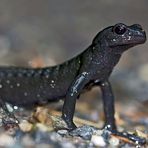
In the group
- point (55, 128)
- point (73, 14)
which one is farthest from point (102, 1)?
point (55, 128)

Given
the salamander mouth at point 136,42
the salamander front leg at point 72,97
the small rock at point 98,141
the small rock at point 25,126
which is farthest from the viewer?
the salamander front leg at point 72,97

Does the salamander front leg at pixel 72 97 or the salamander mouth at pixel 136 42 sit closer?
the salamander mouth at pixel 136 42

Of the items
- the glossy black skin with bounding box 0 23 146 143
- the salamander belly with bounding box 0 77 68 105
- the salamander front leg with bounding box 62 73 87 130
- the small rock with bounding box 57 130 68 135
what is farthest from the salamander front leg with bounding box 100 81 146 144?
the small rock with bounding box 57 130 68 135

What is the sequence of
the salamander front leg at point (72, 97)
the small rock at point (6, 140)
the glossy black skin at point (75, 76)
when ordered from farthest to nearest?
the salamander front leg at point (72, 97), the glossy black skin at point (75, 76), the small rock at point (6, 140)

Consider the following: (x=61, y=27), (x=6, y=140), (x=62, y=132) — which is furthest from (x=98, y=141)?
(x=61, y=27)

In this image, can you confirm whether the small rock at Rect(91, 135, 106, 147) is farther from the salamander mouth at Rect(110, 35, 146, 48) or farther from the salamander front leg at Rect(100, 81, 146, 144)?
the salamander mouth at Rect(110, 35, 146, 48)

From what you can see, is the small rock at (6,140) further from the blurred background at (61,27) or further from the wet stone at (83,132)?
the blurred background at (61,27)

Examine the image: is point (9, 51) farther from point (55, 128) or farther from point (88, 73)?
point (55, 128)

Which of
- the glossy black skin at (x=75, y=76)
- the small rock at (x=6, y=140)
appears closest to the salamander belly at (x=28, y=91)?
the glossy black skin at (x=75, y=76)
